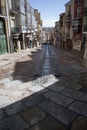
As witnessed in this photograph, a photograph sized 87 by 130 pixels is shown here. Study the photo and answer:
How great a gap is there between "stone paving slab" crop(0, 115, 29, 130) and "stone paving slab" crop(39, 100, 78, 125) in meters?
1.27

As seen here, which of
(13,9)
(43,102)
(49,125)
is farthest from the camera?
(13,9)

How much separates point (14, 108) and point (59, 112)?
2.11m

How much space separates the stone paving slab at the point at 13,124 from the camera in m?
5.18

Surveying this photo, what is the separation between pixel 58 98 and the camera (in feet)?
24.1

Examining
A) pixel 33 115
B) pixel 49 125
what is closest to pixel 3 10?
pixel 33 115

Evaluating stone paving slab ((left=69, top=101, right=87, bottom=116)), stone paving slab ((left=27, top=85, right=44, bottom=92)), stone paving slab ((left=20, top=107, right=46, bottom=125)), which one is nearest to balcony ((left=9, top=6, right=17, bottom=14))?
stone paving slab ((left=27, top=85, right=44, bottom=92))

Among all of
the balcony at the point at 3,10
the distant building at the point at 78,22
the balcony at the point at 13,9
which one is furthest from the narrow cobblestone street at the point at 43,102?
the balcony at the point at 13,9

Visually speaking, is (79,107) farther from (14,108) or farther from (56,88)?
(14,108)

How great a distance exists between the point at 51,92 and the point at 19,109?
2357mm

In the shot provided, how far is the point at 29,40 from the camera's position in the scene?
3497 cm

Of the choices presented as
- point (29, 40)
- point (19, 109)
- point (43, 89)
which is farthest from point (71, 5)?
point (19, 109)

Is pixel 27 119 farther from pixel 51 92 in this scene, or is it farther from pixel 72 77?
pixel 72 77

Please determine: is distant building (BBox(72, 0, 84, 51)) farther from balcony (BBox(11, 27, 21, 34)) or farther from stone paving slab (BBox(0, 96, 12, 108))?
stone paving slab (BBox(0, 96, 12, 108))

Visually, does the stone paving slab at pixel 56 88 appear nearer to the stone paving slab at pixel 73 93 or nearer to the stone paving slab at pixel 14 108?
the stone paving slab at pixel 73 93
